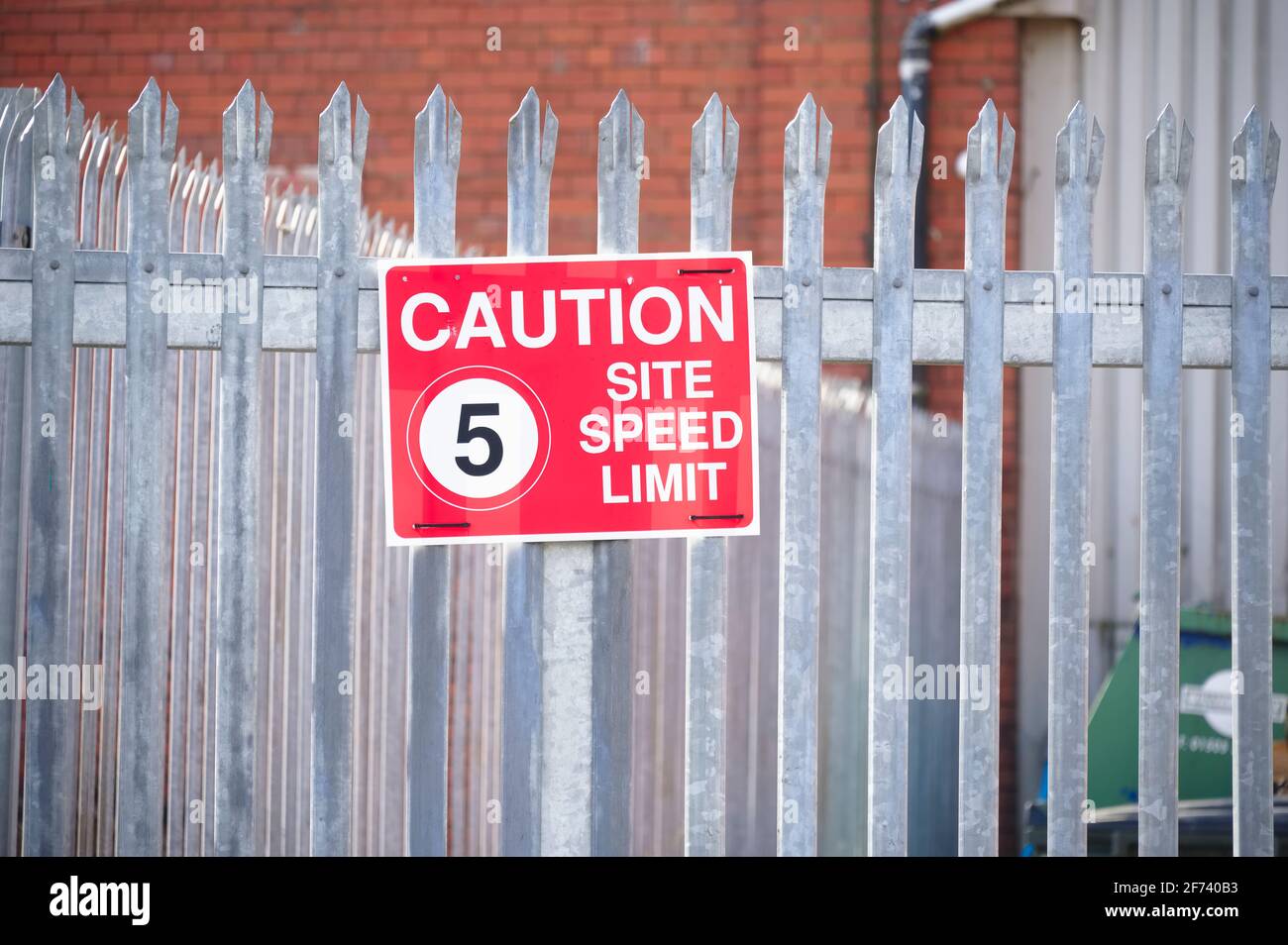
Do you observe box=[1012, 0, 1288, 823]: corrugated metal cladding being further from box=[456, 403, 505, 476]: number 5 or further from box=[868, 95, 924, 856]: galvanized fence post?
box=[456, 403, 505, 476]: number 5

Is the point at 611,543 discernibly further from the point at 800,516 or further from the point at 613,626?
the point at 800,516

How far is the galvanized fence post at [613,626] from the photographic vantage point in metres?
2.44

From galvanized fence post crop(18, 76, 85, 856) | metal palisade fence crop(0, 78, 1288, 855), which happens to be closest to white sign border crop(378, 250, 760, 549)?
metal palisade fence crop(0, 78, 1288, 855)

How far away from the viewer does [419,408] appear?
2416mm

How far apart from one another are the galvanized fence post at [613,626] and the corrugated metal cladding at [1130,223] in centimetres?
385

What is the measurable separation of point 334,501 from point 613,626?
58 cm

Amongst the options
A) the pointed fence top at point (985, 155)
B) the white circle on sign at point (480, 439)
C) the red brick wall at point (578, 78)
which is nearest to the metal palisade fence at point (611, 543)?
the pointed fence top at point (985, 155)

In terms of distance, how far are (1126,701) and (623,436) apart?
326 centimetres

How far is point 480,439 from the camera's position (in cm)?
242

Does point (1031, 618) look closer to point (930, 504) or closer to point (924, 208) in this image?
point (930, 504)

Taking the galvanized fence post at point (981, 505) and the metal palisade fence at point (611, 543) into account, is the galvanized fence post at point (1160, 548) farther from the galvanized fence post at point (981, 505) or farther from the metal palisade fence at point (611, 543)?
the galvanized fence post at point (981, 505)

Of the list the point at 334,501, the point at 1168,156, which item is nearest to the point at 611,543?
the point at 334,501

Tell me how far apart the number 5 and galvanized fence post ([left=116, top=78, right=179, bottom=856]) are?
568 millimetres
